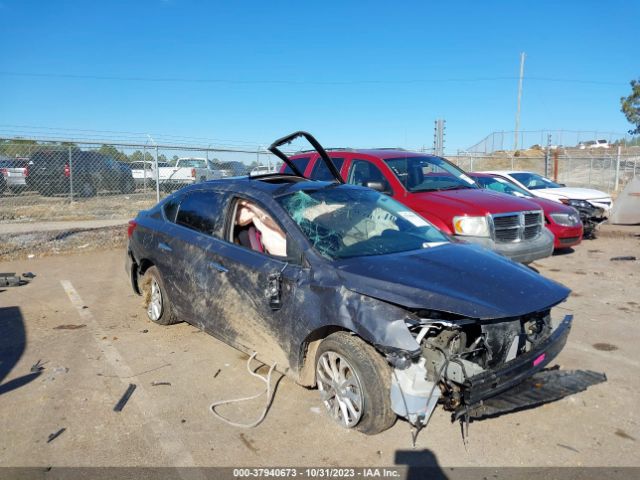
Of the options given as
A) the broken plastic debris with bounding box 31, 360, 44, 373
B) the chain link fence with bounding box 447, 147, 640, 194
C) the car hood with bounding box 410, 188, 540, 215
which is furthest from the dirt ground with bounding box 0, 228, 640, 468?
the chain link fence with bounding box 447, 147, 640, 194

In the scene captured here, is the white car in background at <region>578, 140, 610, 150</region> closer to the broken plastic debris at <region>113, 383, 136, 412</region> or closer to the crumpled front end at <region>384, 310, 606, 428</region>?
the crumpled front end at <region>384, 310, 606, 428</region>

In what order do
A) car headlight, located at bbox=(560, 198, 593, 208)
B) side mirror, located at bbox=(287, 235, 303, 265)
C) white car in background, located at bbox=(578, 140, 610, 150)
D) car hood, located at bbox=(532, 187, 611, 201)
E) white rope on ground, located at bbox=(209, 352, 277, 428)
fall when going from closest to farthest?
white rope on ground, located at bbox=(209, 352, 277, 428)
side mirror, located at bbox=(287, 235, 303, 265)
car headlight, located at bbox=(560, 198, 593, 208)
car hood, located at bbox=(532, 187, 611, 201)
white car in background, located at bbox=(578, 140, 610, 150)

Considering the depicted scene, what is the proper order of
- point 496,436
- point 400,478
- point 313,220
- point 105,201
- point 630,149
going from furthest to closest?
point 630,149, point 105,201, point 313,220, point 496,436, point 400,478

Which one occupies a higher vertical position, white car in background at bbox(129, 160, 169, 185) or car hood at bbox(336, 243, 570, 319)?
white car in background at bbox(129, 160, 169, 185)

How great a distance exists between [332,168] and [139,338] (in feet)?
8.62

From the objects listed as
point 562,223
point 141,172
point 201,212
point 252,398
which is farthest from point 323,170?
point 141,172

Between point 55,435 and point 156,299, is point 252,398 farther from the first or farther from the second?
point 156,299

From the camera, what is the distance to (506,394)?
319cm

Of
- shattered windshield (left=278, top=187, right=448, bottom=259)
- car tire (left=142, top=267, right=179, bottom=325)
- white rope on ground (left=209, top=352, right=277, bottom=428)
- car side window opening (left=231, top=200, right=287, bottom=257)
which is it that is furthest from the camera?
car tire (left=142, top=267, right=179, bottom=325)

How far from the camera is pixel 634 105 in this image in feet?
170


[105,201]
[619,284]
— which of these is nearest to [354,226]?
[619,284]

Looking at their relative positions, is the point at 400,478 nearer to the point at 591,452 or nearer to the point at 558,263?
the point at 591,452

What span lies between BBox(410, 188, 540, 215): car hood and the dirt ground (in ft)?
5.44

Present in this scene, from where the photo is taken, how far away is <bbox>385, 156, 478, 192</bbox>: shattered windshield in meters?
7.19
